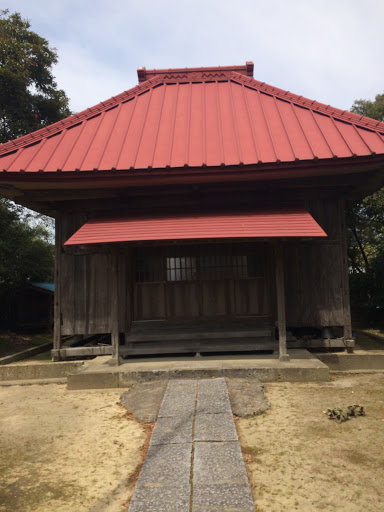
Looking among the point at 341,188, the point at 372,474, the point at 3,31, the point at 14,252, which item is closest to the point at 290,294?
the point at 341,188

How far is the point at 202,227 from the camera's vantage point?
559 cm

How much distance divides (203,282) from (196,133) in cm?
305

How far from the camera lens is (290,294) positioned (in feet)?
22.6

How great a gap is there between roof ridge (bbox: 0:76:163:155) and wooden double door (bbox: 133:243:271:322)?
129 inches

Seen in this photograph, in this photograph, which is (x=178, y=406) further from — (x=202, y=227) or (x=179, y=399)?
(x=202, y=227)

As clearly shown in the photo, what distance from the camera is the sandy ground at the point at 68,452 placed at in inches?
107

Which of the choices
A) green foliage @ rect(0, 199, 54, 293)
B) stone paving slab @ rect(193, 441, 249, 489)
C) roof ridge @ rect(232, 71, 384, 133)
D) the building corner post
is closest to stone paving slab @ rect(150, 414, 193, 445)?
stone paving slab @ rect(193, 441, 249, 489)

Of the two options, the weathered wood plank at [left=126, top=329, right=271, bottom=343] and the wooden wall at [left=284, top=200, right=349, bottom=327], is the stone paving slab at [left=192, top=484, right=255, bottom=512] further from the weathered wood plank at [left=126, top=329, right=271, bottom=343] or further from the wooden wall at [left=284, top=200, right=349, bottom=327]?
the wooden wall at [left=284, top=200, right=349, bottom=327]

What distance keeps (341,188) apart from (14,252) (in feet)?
42.0

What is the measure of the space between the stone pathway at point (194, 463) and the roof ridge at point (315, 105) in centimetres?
576

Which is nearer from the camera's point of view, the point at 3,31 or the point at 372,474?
the point at 372,474

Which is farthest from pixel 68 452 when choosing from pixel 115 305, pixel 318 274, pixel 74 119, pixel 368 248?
pixel 368 248

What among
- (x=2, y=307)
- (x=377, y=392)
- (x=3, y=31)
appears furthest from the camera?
(x=2, y=307)

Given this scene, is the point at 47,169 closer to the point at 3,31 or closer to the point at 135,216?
the point at 135,216
